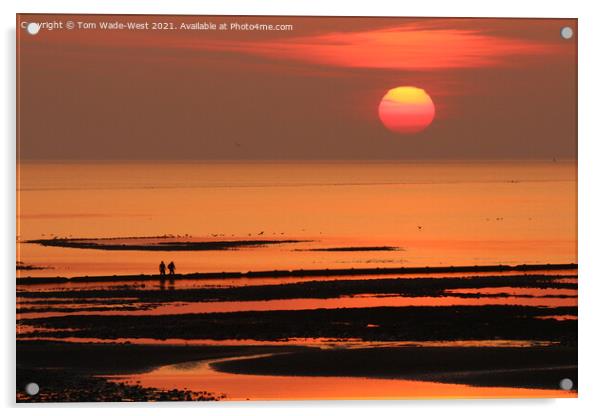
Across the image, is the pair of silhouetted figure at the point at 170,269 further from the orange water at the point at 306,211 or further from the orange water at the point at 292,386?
the orange water at the point at 292,386

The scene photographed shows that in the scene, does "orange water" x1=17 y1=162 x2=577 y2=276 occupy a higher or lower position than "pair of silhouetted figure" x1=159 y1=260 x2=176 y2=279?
higher

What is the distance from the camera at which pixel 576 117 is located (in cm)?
286

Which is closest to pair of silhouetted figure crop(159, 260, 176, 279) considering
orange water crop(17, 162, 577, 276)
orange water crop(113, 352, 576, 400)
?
orange water crop(17, 162, 577, 276)

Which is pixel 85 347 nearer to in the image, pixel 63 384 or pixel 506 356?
pixel 63 384

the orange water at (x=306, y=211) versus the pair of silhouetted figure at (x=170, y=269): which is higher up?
the orange water at (x=306, y=211)

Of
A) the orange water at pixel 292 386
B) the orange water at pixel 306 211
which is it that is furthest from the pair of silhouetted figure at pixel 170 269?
the orange water at pixel 292 386

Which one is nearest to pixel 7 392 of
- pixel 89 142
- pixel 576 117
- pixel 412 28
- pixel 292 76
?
pixel 89 142

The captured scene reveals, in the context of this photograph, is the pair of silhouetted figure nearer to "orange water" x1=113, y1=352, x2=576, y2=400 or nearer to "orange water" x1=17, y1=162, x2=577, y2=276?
"orange water" x1=17, y1=162, x2=577, y2=276

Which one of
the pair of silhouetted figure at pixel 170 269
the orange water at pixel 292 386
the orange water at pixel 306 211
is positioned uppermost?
the orange water at pixel 306 211

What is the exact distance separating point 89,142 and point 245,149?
18.1 inches

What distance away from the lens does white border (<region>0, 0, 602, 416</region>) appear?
2801 millimetres
